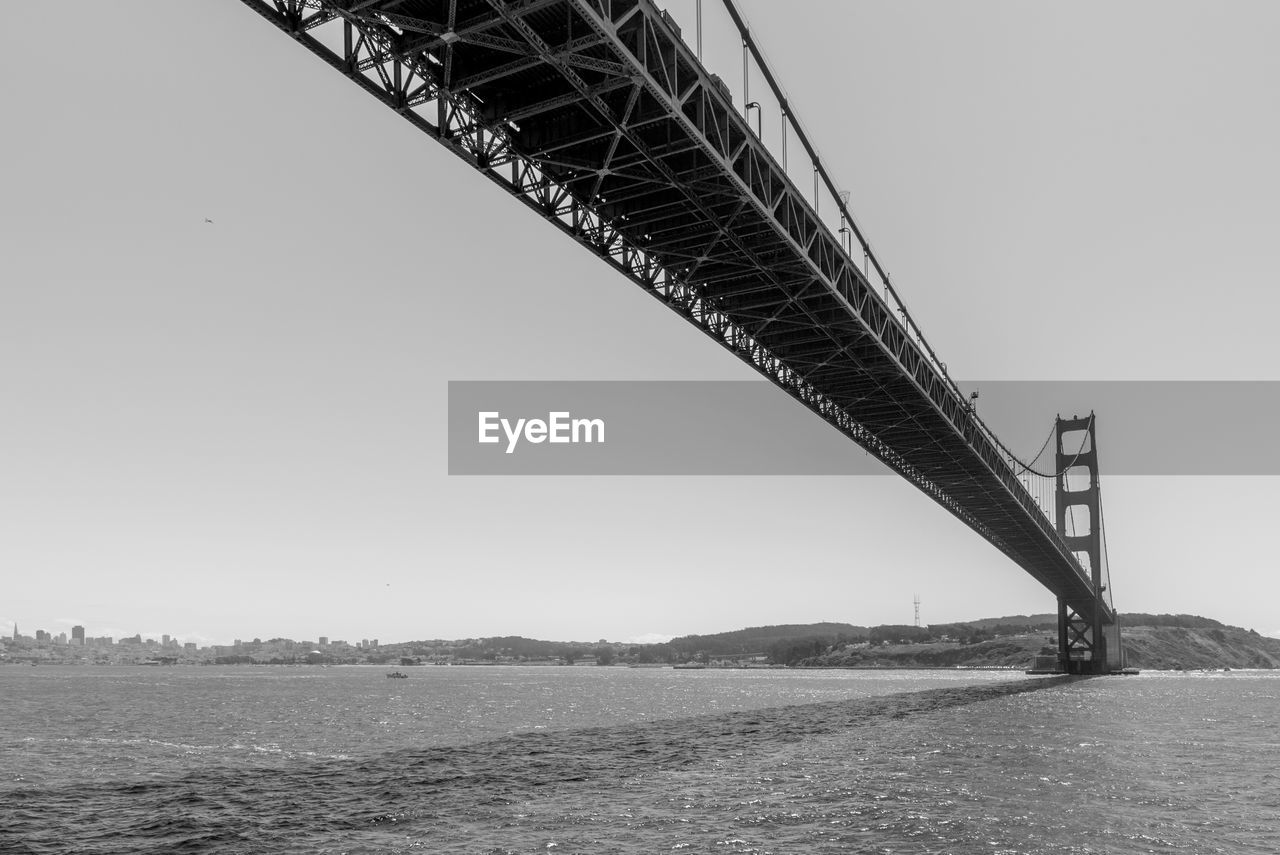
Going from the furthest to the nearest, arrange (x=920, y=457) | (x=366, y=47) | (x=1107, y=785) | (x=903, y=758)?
1. (x=920, y=457)
2. (x=903, y=758)
3. (x=1107, y=785)
4. (x=366, y=47)

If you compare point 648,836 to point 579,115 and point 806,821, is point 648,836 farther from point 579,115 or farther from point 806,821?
point 579,115

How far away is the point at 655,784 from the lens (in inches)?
1128

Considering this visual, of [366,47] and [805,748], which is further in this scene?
[805,748]

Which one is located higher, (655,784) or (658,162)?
(658,162)

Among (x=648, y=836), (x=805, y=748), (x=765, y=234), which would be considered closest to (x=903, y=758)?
(x=805, y=748)

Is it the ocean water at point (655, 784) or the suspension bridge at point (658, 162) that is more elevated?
the suspension bridge at point (658, 162)

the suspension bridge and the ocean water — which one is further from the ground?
the suspension bridge

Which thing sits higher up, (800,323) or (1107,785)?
(800,323)

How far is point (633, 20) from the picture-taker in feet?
68.1

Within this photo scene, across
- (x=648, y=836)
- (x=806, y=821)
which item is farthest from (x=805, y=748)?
(x=648, y=836)

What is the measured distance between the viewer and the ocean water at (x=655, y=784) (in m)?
21.6

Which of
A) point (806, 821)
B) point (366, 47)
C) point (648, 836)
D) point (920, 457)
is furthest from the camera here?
point (920, 457)

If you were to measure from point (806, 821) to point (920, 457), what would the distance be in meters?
43.3

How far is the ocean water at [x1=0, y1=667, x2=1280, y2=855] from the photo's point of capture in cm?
2161
